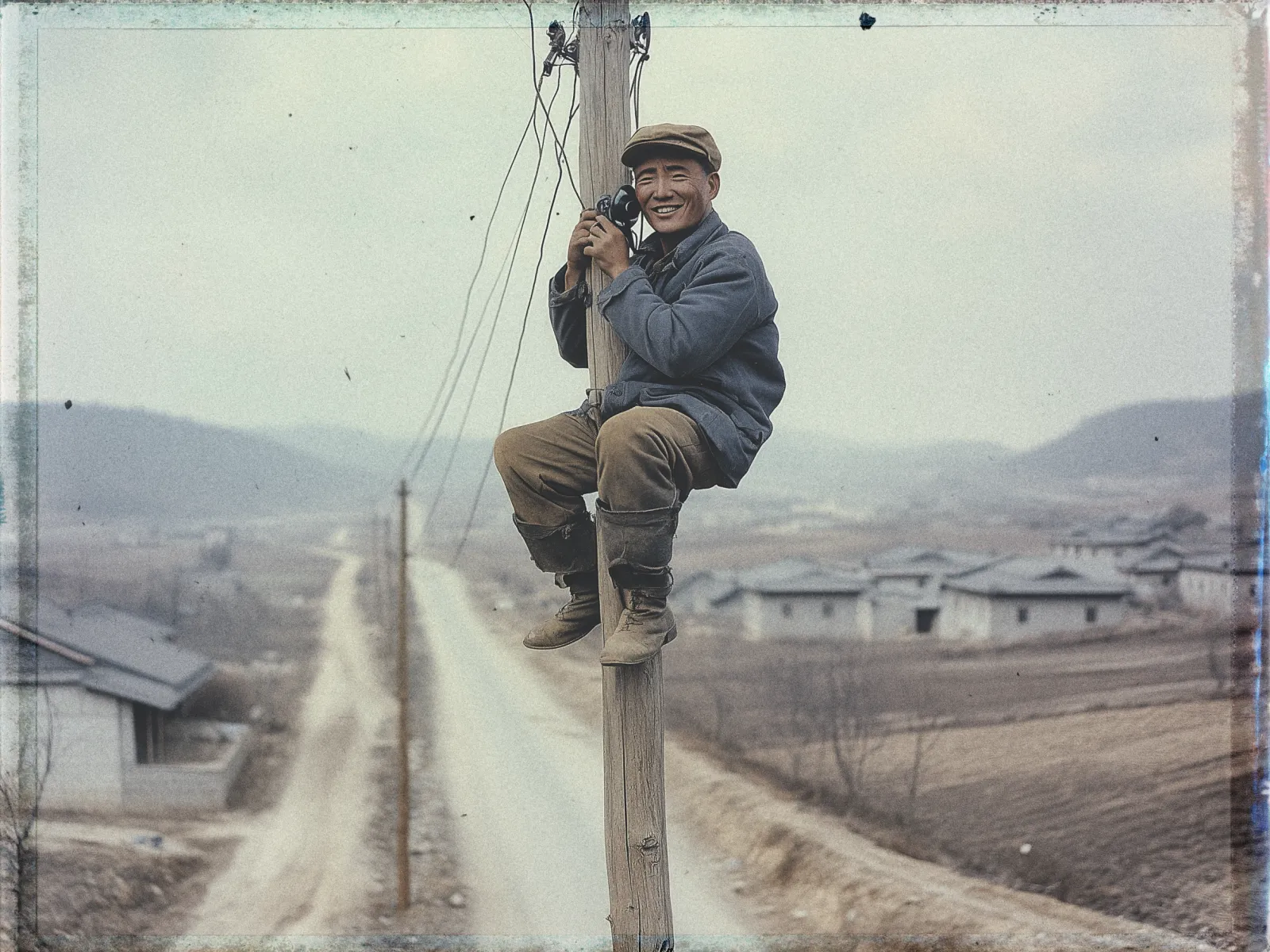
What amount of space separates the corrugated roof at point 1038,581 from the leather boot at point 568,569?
19.1 m

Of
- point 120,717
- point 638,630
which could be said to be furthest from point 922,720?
point 638,630

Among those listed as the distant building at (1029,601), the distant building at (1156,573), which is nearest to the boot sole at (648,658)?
the distant building at (1029,601)

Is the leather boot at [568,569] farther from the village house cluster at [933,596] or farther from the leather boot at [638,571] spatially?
the village house cluster at [933,596]

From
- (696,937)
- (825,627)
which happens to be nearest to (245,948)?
(696,937)

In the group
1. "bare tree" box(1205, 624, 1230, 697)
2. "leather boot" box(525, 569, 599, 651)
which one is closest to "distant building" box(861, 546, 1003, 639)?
"bare tree" box(1205, 624, 1230, 697)

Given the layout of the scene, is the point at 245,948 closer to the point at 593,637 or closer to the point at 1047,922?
the point at 593,637

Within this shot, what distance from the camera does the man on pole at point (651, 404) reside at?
2.81 meters

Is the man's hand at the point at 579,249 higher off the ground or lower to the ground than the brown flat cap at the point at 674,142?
lower

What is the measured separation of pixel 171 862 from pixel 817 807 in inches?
438

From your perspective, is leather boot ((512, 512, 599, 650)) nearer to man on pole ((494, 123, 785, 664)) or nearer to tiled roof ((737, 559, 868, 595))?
man on pole ((494, 123, 785, 664))

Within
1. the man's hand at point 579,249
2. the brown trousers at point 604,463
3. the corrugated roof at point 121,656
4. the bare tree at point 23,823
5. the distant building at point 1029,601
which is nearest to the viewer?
the brown trousers at point 604,463

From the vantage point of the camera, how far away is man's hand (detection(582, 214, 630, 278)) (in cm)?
302

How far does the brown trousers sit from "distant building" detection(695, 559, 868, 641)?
17811mm

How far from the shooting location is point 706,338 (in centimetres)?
282
